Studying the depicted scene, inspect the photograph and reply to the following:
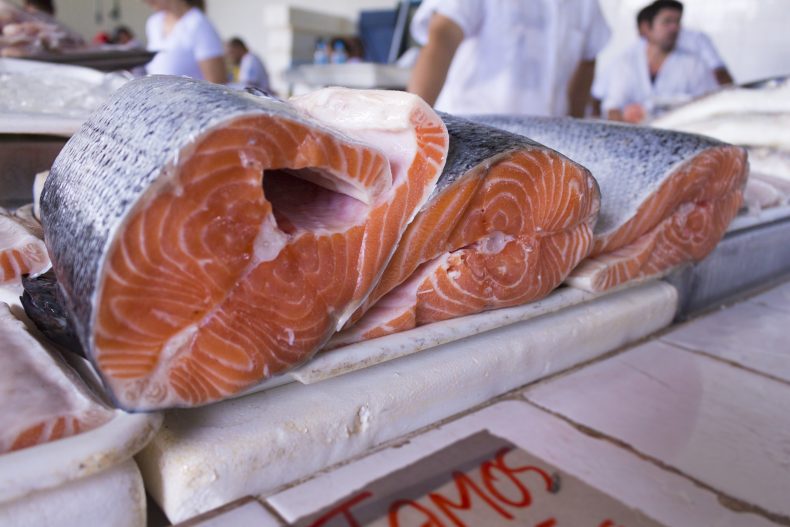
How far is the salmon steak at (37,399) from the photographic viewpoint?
0.65 metres

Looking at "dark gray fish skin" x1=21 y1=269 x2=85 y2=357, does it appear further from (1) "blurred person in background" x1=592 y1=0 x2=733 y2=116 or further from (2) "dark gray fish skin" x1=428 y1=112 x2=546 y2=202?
(1) "blurred person in background" x1=592 y1=0 x2=733 y2=116

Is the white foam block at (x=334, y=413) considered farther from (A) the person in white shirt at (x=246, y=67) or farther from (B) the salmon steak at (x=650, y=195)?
(A) the person in white shirt at (x=246, y=67)

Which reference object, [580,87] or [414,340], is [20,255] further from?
[580,87]

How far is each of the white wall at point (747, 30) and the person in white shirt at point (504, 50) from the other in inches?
146

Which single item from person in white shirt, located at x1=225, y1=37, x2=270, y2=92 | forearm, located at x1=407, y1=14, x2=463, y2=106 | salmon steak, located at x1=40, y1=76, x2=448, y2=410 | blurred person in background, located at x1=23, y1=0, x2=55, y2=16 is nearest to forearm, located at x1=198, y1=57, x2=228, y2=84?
forearm, located at x1=407, y1=14, x2=463, y2=106

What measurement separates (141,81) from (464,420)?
76 cm

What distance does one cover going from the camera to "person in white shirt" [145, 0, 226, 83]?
3619 millimetres

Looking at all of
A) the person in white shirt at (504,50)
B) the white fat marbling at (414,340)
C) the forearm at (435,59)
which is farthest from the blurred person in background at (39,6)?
the white fat marbling at (414,340)

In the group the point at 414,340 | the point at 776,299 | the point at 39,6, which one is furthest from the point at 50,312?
the point at 39,6

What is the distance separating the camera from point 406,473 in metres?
0.83

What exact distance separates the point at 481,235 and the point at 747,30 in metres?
6.39

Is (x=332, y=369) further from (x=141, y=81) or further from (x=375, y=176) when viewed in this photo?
(x=141, y=81)

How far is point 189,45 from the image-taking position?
3627 millimetres

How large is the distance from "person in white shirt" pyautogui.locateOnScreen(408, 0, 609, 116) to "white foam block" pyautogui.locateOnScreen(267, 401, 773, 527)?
1867 millimetres
